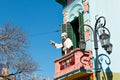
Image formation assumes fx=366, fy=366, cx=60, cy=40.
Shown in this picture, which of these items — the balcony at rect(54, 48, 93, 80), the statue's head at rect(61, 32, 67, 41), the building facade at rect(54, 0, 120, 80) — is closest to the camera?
the balcony at rect(54, 48, 93, 80)

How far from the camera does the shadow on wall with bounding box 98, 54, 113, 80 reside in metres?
15.0

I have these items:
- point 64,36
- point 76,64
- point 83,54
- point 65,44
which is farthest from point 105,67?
point 64,36

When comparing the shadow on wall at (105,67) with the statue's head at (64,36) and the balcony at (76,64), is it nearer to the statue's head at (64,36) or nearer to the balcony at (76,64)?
the balcony at (76,64)

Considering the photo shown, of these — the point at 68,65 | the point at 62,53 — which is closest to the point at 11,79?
the point at 62,53

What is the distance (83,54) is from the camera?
49.3 ft

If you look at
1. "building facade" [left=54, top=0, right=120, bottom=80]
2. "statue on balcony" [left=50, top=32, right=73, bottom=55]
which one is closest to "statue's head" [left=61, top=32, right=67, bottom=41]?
"statue on balcony" [left=50, top=32, right=73, bottom=55]

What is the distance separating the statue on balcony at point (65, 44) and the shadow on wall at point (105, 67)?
1913 mm

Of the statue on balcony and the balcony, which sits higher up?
the statue on balcony

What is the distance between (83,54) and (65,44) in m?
1.89

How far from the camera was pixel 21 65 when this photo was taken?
23219 mm

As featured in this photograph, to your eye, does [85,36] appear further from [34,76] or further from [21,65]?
[34,76]

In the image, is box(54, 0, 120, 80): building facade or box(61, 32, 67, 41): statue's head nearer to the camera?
box(54, 0, 120, 80): building facade

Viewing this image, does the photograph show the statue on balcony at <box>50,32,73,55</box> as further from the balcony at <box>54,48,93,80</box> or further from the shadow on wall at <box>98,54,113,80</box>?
the shadow on wall at <box>98,54,113,80</box>

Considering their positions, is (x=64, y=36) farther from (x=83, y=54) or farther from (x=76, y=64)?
(x=76, y=64)
